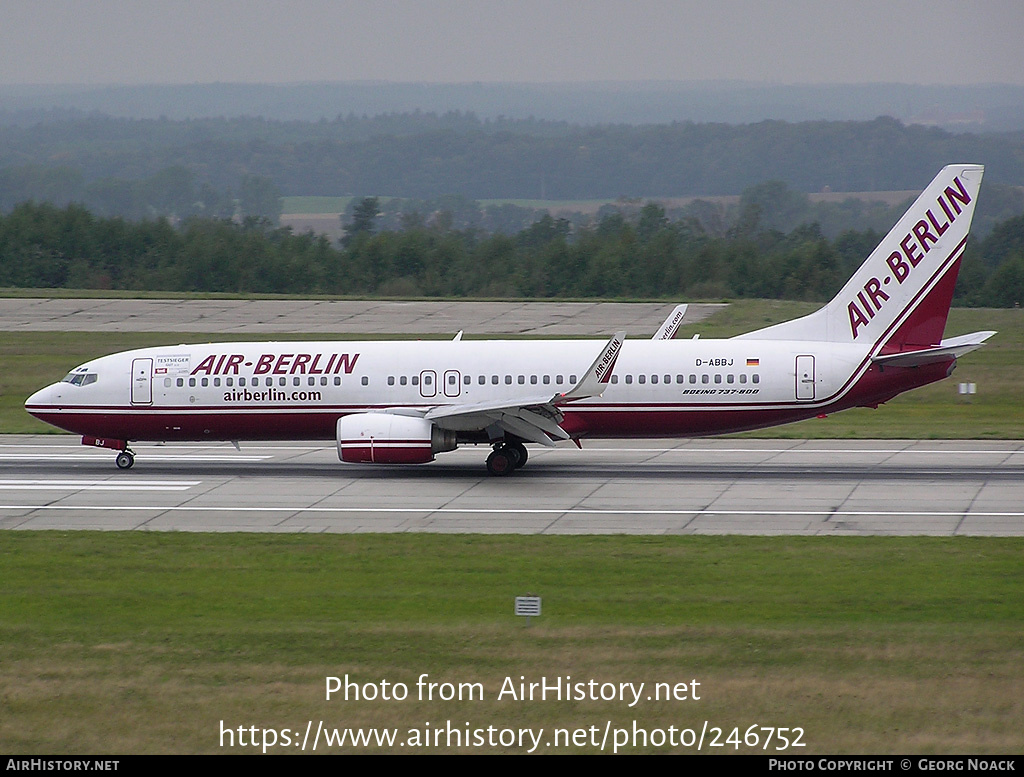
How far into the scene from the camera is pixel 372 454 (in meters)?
31.0

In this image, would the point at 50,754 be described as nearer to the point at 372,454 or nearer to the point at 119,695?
the point at 119,695

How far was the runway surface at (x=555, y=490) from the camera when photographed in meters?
26.4

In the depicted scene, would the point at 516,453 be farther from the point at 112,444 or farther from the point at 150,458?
the point at 112,444

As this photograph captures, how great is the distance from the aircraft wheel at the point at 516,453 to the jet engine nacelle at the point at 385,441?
2091 millimetres

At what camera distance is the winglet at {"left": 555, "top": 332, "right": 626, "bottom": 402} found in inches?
1187

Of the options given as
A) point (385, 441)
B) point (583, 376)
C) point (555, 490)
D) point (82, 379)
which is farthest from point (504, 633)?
point (82, 379)

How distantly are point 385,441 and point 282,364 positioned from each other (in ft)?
13.5

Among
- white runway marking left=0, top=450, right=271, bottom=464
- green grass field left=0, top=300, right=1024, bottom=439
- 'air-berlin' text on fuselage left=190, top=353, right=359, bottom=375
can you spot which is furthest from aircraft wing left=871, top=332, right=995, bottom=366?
A: white runway marking left=0, top=450, right=271, bottom=464

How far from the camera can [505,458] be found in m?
32.2

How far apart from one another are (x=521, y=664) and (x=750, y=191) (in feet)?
556

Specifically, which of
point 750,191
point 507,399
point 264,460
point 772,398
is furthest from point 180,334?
point 750,191

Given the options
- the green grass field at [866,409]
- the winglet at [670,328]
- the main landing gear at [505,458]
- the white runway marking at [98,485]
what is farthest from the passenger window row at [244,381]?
the green grass field at [866,409]

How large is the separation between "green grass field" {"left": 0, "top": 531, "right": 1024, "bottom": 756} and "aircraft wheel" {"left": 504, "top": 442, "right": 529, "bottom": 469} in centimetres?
771

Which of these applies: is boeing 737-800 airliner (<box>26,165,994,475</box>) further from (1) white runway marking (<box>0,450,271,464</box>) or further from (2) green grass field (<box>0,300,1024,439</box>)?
(2) green grass field (<box>0,300,1024,439</box>)
